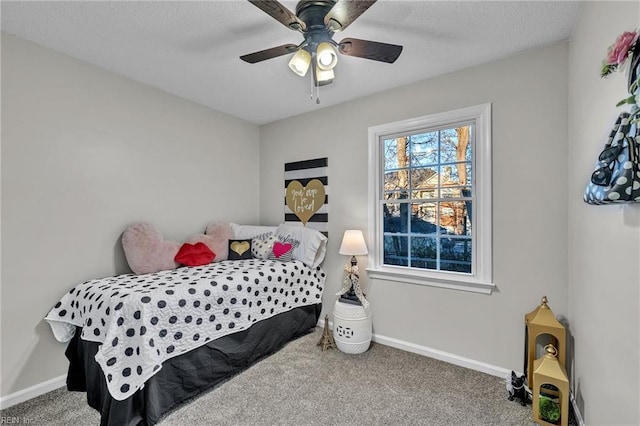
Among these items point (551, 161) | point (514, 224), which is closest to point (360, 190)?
point (514, 224)

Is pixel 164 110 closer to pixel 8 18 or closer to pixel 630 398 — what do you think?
pixel 8 18

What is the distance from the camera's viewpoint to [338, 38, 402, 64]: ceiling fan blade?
1.58 m

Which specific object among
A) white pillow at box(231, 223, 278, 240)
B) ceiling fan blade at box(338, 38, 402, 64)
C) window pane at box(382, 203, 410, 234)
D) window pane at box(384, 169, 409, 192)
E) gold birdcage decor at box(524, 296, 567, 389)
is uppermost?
ceiling fan blade at box(338, 38, 402, 64)

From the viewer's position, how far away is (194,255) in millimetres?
2693

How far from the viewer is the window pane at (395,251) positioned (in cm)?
281

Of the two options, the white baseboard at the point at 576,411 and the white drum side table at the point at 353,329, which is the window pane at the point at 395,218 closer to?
the white drum side table at the point at 353,329

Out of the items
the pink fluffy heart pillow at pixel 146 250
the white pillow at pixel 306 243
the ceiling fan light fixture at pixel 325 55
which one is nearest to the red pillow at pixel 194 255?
the pink fluffy heart pillow at pixel 146 250

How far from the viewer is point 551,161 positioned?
208 centimetres

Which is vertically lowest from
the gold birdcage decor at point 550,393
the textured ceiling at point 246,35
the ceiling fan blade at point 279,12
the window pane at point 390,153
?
the gold birdcage decor at point 550,393

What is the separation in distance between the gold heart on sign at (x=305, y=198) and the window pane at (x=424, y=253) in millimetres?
1108

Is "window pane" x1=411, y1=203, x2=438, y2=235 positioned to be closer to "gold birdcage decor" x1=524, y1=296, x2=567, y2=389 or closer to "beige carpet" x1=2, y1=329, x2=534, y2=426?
"gold birdcage decor" x1=524, y1=296, x2=567, y2=389

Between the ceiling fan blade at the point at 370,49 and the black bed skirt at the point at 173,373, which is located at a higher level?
the ceiling fan blade at the point at 370,49

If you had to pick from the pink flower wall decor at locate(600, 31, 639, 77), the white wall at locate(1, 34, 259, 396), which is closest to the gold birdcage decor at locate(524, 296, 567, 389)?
the pink flower wall decor at locate(600, 31, 639, 77)

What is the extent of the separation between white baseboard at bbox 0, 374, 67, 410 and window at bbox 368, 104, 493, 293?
259cm
